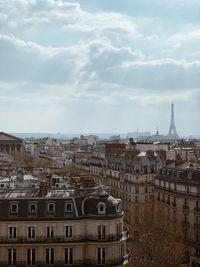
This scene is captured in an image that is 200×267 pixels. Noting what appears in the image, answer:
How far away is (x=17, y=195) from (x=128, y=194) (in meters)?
39.4

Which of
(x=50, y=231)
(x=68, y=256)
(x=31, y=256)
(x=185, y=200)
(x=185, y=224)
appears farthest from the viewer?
(x=185, y=200)

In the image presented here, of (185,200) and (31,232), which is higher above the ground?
(185,200)

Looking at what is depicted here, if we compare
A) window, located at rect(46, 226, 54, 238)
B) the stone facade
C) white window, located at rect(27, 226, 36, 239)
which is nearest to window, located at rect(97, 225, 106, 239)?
window, located at rect(46, 226, 54, 238)

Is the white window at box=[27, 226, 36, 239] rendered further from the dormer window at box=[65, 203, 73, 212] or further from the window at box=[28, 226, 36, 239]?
the dormer window at box=[65, 203, 73, 212]

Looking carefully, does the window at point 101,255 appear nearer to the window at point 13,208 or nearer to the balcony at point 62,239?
the balcony at point 62,239

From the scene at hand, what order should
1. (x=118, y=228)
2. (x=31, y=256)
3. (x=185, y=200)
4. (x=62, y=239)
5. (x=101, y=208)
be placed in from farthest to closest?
(x=185, y=200) → (x=118, y=228) → (x=101, y=208) → (x=62, y=239) → (x=31, y=256)

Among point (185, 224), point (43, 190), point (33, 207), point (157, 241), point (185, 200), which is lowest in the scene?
point (157, 241)

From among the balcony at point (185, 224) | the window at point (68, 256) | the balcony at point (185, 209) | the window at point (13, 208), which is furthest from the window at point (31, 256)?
the balcony at point (185, 209)

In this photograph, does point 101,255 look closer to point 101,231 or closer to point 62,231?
point 101,231

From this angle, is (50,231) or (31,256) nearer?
(31,256)

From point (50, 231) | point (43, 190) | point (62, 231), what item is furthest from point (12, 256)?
point (43, 190)

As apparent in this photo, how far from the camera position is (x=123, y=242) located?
177ft

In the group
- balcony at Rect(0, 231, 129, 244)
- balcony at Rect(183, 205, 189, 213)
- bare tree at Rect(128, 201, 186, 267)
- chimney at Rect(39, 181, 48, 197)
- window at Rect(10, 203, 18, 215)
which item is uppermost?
chimney at Rect(39, 181, 48, 197)

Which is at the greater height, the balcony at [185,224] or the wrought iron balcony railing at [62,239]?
the wrought iron balcony railing at [62,239]
